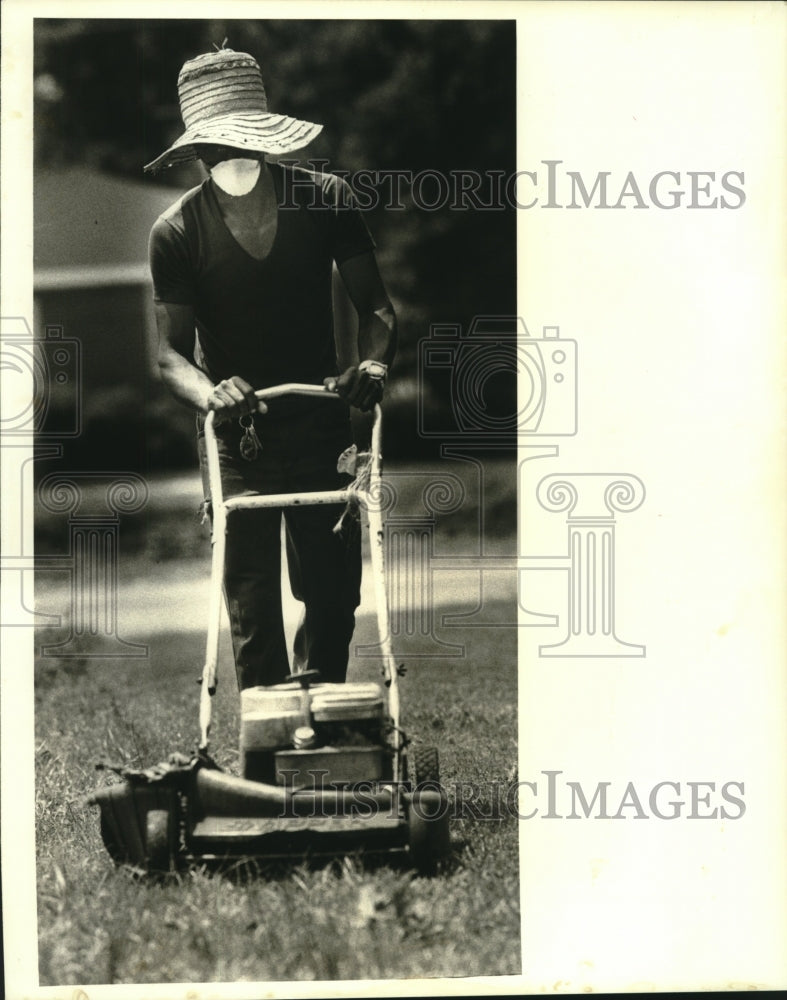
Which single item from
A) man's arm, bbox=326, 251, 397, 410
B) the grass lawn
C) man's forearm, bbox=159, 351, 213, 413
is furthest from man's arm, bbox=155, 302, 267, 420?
the grass lawn

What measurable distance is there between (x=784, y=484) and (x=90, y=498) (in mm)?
2172

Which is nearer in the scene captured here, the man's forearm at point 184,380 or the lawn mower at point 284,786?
the lawn mower at point 284,786

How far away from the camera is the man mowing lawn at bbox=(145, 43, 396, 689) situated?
348cm

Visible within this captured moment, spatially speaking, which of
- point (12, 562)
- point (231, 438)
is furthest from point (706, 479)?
point (12, 562)

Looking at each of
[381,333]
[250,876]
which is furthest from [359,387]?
[250,876]

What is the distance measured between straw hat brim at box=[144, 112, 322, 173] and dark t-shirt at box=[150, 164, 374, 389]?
3.0 inches

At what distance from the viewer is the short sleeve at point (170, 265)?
3488 mm

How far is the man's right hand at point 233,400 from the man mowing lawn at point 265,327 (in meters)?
0.01

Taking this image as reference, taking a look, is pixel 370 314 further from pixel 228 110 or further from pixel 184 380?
pixel 228 110

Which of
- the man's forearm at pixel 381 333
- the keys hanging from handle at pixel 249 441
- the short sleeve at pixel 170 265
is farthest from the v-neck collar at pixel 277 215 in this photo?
the keys hanging from handle at pixel 249 441

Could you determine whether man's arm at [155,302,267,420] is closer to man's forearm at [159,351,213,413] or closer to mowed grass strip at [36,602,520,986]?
man's forearm at [159,351,213,413]

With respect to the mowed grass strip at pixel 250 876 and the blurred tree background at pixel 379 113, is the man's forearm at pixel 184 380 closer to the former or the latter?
the blurred tree background at pixel 379 113

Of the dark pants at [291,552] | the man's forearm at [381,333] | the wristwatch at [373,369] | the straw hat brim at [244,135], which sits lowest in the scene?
the dark pants at [291,552]

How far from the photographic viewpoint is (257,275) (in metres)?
3.49
